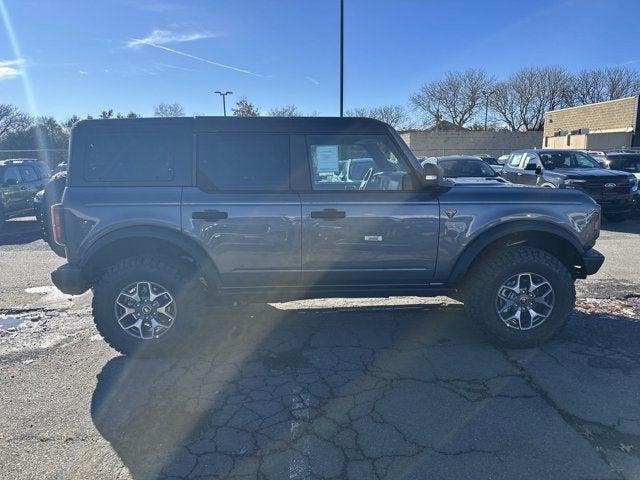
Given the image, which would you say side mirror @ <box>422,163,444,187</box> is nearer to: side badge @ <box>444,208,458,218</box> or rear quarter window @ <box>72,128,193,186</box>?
side badge @ <box>444,208,458,218</box>

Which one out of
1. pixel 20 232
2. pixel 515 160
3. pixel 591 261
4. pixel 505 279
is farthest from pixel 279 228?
pixel 515 160

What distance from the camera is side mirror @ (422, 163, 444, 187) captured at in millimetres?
3764

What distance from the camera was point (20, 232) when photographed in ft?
36.9

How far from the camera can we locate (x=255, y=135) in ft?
12.6

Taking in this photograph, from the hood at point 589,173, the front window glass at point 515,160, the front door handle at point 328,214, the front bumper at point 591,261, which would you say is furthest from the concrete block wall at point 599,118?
the front door handle at point 328,214

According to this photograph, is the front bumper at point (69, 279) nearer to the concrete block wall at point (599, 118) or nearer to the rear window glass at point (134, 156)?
the rear window glass at point (134, 156)

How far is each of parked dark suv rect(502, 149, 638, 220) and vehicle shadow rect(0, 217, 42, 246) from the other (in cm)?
1164

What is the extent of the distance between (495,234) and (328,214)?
4.75 ft

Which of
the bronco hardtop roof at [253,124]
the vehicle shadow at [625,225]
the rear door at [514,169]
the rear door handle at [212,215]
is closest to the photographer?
the rear door handle at [212,215]

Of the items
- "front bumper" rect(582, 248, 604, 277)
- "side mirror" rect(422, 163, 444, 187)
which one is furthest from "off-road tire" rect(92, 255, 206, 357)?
"front bumper" rect(582, 248, 604, 277)

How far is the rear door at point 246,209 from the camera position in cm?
373

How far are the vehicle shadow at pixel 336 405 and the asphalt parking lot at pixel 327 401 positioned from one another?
1 cm

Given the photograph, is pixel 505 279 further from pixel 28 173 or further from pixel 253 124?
pixel 28 173

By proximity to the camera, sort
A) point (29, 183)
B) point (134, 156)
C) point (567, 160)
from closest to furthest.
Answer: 1. point (134, 156)
2. point (29, 183)
3. point (567, 160)
